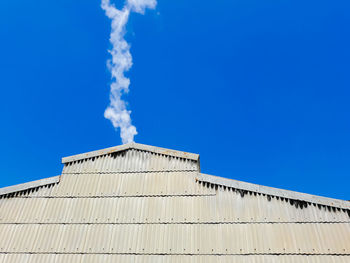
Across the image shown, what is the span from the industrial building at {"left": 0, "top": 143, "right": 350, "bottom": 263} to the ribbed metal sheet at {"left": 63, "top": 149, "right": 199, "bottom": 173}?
0.15 feet

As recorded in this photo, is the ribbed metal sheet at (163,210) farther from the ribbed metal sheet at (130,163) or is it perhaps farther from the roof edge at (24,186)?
the ribbed metal sheet at (130,163)

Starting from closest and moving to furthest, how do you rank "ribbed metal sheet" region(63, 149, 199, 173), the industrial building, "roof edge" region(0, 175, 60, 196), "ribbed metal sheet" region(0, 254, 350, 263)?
"ribbed metal sheet" region(0, 254, 350, 263), the industrial building, "ribbed metal sheet" region(63, 149, 199, 173), "roof edge" region(0, 175, 60, 196)

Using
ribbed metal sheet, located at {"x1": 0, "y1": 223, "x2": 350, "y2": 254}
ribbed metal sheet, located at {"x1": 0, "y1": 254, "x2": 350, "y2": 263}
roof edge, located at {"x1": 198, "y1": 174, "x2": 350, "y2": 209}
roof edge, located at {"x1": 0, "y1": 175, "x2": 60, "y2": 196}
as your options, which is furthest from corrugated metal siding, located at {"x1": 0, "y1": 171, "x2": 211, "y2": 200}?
ribbed metal sheet, located at {"x1": 0, "y1": 254, "x2": 350, "y2": 263}

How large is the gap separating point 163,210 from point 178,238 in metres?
1.20

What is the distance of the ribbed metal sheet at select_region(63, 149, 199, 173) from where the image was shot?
10.6m

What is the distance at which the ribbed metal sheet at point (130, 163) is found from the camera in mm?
10625

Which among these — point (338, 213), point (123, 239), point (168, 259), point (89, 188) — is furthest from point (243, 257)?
point (89, 188)

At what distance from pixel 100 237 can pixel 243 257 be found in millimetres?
5356

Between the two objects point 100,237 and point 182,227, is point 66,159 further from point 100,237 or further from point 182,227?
point 182,227

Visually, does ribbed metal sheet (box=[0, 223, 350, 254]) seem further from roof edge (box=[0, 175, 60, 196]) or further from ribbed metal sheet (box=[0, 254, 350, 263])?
roof edge (box=[0, 175, 60, 196])

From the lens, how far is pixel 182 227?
9.23 metres

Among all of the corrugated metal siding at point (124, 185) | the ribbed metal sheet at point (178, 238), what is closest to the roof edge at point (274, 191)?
the corrugated metal siding at point (124, 185)

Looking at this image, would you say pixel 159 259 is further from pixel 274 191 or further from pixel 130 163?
pixel 274 191

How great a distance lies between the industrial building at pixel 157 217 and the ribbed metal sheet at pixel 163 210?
0.12 feet
